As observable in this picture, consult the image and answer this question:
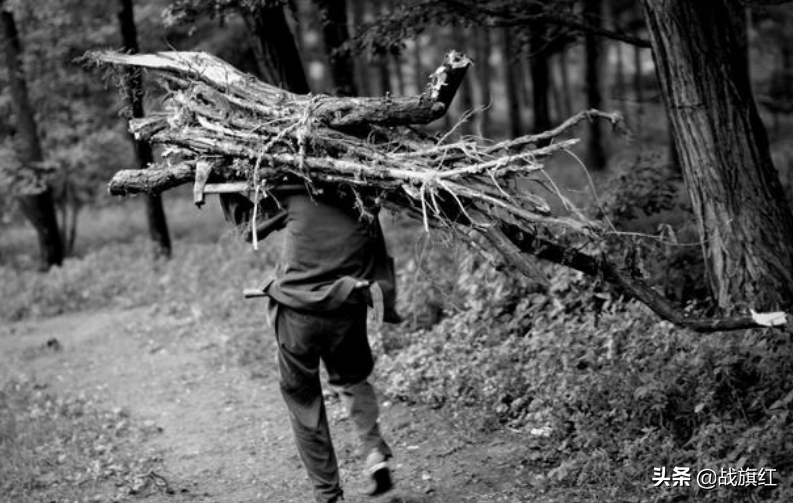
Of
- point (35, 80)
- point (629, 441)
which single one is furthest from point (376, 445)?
point (35, 80)

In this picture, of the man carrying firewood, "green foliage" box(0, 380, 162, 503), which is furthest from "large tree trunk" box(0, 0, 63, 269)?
the man carrying firewood

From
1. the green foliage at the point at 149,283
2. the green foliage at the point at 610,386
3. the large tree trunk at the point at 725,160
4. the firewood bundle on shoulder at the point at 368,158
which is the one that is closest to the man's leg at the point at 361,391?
the firewood bundle on shoulder at the point at 368,158

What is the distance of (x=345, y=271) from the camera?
5.19 metres

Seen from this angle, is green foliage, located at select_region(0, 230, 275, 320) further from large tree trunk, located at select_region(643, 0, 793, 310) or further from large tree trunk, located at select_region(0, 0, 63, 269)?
large tree trunk, located at select_region(643, 0, 793, 310)

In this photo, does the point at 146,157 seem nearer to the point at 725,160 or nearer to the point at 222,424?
the point at 222,424

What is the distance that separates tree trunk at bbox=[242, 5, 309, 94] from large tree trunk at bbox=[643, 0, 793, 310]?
15.5ft

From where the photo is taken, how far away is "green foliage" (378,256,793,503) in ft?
17.3

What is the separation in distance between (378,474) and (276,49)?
5.99m

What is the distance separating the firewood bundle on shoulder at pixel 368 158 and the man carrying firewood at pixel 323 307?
183 millimetres

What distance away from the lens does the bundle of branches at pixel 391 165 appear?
185 inches

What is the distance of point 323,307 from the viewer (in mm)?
5141

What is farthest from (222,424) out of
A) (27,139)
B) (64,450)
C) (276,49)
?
(27,139)

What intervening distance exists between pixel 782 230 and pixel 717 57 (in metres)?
1.41

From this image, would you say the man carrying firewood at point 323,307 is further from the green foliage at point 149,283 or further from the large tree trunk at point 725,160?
the green foliage at point 149,283
